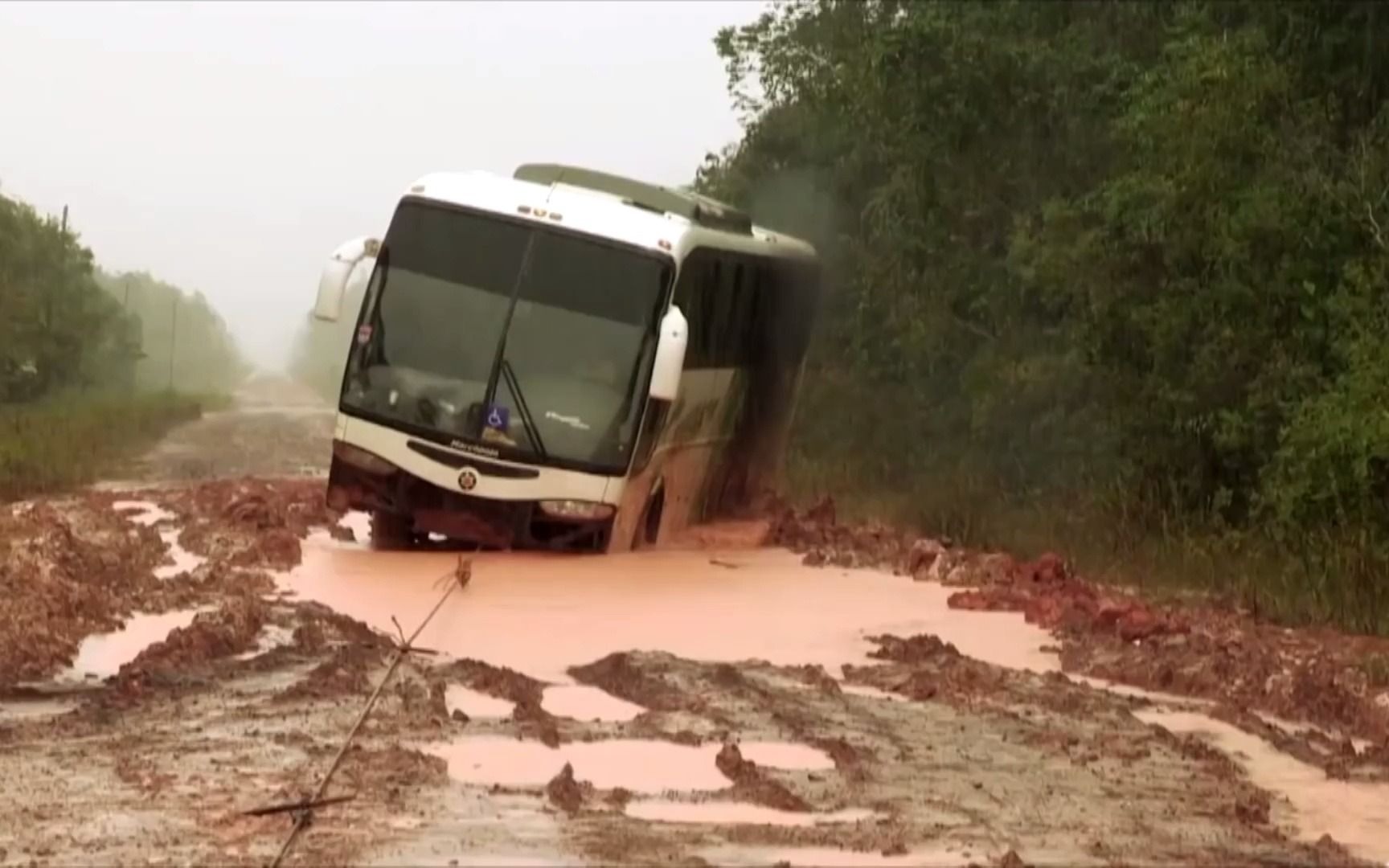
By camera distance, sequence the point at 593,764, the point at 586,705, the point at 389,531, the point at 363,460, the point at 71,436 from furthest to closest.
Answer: the point at 71,436 < the point at 389,531 < the point at 363,460 < the point at 586,705 < the point at 593,764

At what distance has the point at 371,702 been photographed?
1016 cm

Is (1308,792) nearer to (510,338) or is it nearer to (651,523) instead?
(510,338)

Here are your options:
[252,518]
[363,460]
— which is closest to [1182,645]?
[363,460]

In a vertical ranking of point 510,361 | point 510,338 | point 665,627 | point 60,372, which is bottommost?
point 60,372

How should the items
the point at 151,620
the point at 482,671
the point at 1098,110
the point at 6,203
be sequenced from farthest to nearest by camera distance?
the point at 6,203 → the point at 1098,110 → the point at 151,620 → the point at 482,671

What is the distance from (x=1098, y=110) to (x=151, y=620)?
12928 mm

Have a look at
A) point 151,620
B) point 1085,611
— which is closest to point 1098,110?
point 1085,611

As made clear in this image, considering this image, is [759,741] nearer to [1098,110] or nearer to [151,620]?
[151,620]

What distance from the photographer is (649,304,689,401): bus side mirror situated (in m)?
16.8

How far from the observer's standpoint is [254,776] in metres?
8.35

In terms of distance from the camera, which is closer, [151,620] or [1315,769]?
[1315,769]

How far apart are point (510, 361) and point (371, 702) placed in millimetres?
7066

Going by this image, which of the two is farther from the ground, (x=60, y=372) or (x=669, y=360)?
(x=669, y=360)

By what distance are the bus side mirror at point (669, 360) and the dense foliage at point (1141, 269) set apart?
4.41 m
